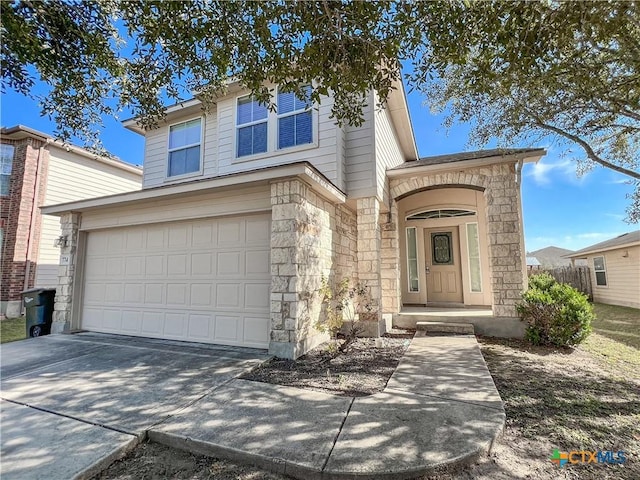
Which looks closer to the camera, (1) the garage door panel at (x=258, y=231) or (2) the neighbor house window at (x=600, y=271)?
(1) the garage door panel at (x=258, y=231)

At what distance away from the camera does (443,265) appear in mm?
9016

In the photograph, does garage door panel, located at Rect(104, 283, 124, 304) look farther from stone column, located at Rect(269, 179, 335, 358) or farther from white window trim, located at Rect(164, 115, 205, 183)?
stone column, located at Rect(269, 179, 335, 358)

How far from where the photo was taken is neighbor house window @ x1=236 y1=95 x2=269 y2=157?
735 cm

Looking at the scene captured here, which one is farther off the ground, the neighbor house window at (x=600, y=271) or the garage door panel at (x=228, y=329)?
the neighbor house window at (x=600, y=271)

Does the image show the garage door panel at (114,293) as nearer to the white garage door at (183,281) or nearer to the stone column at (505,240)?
the white garage door at (183,281)

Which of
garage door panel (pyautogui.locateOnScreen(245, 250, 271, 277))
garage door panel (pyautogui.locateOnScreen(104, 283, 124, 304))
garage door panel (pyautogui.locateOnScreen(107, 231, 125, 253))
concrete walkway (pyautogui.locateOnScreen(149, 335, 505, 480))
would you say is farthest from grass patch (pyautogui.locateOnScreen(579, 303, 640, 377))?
garage door panel (pyautogui.locateOnScreen(107, 231, 125, 253))

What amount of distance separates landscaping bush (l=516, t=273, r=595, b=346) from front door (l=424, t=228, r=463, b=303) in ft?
8.71

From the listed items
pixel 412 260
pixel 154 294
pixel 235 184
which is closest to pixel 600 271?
pixel 412 260

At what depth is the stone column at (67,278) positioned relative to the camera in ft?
22.0

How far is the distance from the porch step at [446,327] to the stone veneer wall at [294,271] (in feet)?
8.53

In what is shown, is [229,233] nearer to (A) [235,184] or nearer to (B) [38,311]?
(A) [235,184]

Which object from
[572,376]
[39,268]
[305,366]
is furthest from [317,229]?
[39,268]

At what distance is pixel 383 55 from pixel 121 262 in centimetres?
649

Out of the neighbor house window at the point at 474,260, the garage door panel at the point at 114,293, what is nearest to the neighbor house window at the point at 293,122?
the garage door panel at the point at 114,293
